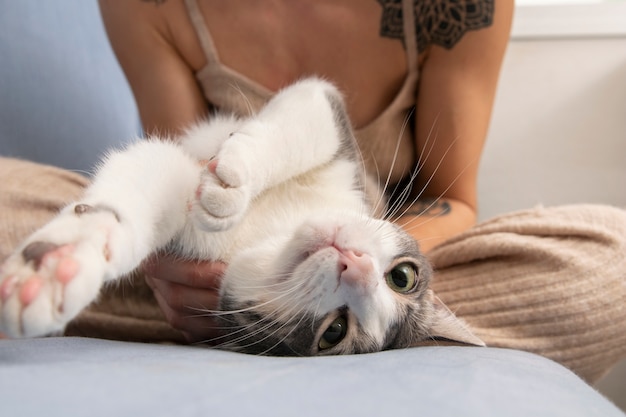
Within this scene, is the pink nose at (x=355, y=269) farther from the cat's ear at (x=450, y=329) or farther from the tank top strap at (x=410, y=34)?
the tank top strap at (x=410, y=34)


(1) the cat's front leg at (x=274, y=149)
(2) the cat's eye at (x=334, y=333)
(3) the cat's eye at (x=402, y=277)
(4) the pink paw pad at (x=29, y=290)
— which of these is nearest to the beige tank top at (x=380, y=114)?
(1) the cat's front leg at (x=274, y=149)

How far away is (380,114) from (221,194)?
0.80 m

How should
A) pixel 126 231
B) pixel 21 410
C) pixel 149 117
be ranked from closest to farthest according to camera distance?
pixel 21 410 → pixel 126 231 → pixel 149 117

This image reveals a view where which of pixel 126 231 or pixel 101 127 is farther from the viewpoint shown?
pixel 101 127

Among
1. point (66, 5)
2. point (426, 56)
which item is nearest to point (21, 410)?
point (426, 56)

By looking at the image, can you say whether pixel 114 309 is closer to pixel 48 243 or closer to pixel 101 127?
pixel 48 243

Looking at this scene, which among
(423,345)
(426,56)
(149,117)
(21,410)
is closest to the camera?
(21,410)

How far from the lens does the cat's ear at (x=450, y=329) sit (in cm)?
82

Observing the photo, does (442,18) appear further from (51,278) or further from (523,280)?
(51,278)

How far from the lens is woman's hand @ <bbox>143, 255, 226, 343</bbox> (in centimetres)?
86

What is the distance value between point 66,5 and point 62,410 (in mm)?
1813

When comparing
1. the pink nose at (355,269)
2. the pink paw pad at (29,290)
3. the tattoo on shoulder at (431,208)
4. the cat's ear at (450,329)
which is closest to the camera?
the pink paw pad at (29,290)

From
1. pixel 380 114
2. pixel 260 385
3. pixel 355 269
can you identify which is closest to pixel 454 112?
pixel 380 114

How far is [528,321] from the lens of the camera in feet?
3.07
